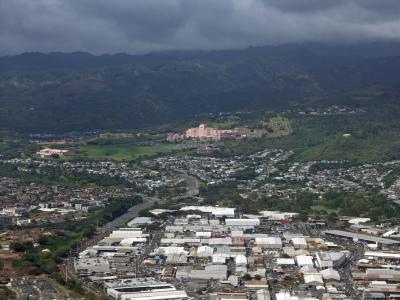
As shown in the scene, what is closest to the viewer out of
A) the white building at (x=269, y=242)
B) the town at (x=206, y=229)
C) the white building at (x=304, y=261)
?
the town at (x=206, y=229)

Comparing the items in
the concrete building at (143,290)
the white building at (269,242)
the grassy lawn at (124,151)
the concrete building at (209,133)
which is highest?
the concrete building at (209,133)

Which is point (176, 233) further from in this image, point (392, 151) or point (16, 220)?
point (392, 151)

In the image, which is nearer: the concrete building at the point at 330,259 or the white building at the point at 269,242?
the concrete building at the point at 330,259

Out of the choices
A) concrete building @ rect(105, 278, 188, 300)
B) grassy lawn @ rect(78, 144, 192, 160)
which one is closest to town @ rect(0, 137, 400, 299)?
concrete building @ rect(105, 278, 188, 300)

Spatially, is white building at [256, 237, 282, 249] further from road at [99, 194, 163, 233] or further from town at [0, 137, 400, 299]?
road at [99, 194, 163, 233]

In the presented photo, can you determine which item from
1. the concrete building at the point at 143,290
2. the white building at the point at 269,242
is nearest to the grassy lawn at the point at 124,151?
the white building at the point at 269,242

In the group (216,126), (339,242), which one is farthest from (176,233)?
(216,126)

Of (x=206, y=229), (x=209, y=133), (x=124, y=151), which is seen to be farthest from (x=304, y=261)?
(x=209, y=133)

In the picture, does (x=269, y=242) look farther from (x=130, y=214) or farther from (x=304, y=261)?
(x=130, y=214)

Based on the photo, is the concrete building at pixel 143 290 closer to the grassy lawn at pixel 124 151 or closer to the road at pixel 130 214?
the road at pixel 130 214

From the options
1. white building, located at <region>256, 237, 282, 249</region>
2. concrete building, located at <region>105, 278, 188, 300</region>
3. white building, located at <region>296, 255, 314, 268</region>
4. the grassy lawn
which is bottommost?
concrete building, located at <region>105, 278, 188, 300</region>
